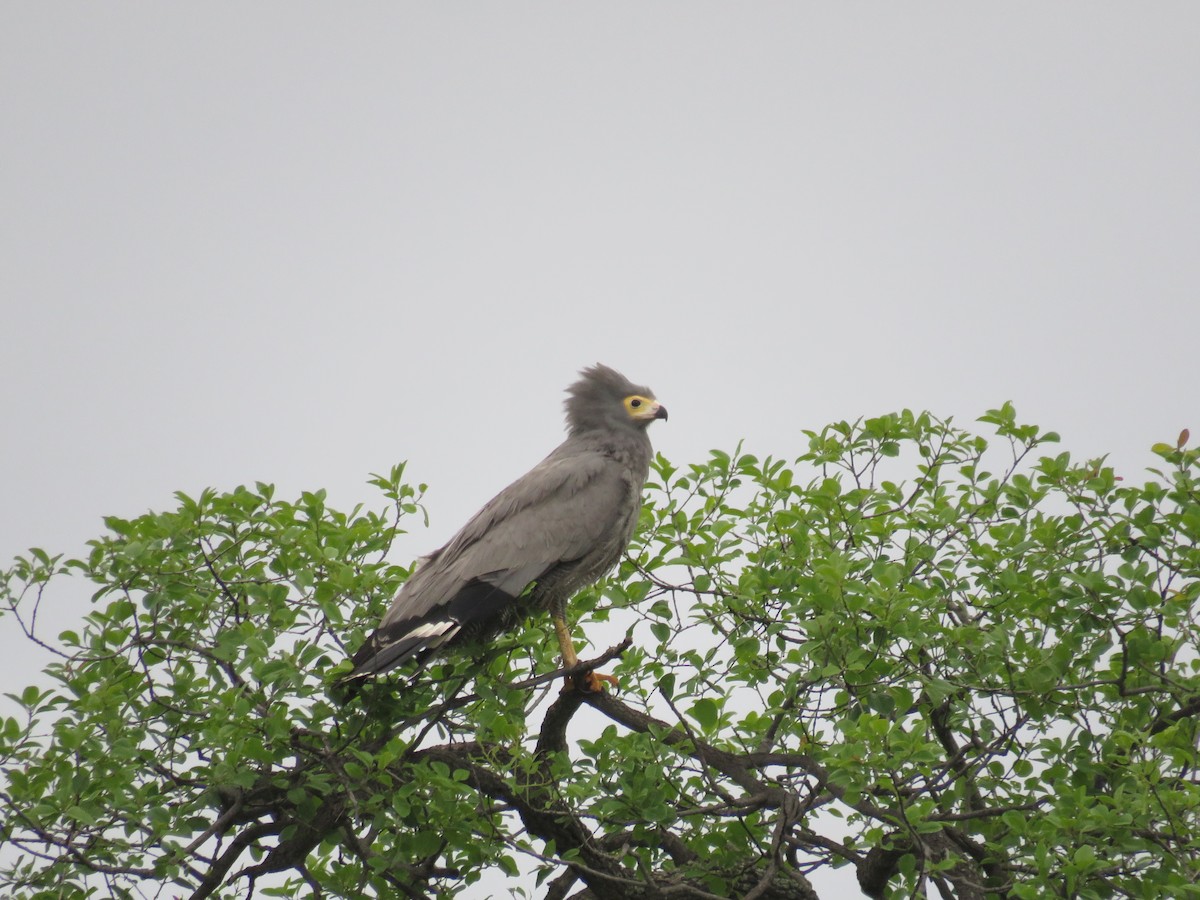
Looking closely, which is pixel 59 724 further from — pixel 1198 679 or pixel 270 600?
pixel 1198 679

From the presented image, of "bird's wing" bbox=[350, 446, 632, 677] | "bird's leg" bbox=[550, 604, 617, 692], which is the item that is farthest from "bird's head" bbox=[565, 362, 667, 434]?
"bird's leg" bbox=[550, 604, 617, 692]

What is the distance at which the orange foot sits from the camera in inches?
257

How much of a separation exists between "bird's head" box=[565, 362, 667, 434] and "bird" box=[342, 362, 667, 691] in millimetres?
47

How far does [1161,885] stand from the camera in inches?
202

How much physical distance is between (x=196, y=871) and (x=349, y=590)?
59.7 inches

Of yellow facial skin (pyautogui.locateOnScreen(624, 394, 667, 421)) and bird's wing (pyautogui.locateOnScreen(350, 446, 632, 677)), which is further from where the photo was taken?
yellow facial skin (pyautogui.locateOnScreen(624, 394, 667, 421))

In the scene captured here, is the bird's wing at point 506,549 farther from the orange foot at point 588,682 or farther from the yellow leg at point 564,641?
the orange foot at point 588,682

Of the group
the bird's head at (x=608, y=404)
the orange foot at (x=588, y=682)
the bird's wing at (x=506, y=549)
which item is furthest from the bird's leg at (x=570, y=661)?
the bird's head at (x=608, y=404)

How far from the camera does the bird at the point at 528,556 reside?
608cm

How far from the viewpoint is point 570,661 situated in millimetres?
6984

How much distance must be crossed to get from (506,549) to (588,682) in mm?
899

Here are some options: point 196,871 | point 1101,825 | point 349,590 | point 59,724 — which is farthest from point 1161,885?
point 59,724

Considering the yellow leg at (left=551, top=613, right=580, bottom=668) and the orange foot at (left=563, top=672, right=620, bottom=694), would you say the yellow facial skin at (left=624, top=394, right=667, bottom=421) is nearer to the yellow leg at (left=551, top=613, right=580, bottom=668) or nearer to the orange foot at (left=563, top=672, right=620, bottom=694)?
the yellow leg at (left=551, top=613, right=580, bottom=668)

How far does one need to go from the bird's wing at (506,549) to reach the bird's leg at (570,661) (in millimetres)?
414
